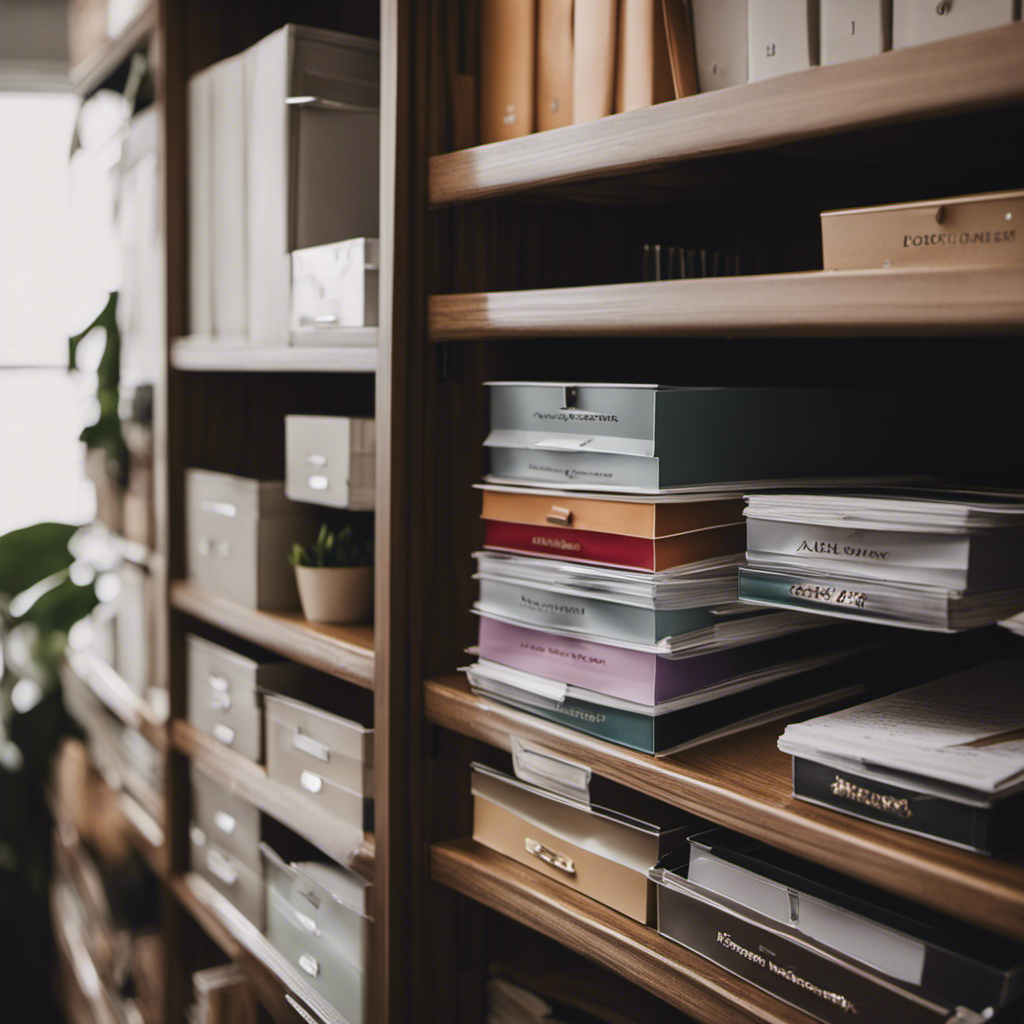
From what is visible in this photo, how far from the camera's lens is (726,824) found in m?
0.79

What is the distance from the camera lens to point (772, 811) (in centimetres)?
75

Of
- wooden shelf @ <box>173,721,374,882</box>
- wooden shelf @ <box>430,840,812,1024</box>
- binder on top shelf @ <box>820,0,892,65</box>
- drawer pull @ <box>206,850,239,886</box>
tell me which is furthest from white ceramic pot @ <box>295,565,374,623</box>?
binder on top shelf @ <box>820,0,892,65</box>

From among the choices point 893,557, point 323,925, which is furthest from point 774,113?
point 323,925

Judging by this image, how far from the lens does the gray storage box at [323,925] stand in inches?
46.8

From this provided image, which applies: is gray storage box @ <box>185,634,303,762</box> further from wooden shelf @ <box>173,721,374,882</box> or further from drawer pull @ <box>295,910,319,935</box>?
drawer pull @ <box>295,910,319,935</box>

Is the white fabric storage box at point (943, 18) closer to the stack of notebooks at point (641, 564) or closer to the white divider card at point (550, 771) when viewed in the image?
the stack of notebooks at point (641, 564)

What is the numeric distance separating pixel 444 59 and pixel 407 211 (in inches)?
6.4

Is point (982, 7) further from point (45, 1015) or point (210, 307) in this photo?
point (45, 1015)

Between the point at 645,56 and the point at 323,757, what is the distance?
2.73 ft

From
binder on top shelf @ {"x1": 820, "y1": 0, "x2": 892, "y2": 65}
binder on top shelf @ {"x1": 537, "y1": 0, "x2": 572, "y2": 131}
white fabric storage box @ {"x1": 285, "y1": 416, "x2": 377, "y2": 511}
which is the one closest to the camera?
binder on top shelf @ {"x1": 820, "y1": 0, "x2": 892, "y2": 65}

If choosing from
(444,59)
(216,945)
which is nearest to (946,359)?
(444,59)

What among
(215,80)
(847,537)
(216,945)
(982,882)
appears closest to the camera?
(982,882)

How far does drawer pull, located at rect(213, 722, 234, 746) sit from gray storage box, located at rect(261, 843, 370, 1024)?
0.54ft

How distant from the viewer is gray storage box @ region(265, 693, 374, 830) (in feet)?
3.85
